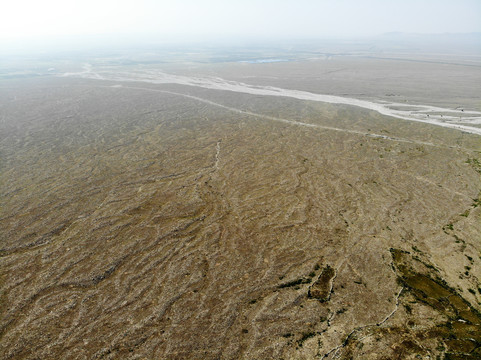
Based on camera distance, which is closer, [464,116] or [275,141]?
[275,141]

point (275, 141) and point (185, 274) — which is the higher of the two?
point (275, 141)

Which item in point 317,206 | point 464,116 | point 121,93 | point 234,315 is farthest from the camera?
point 121,93

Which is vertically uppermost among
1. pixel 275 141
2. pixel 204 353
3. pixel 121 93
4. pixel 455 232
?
pixel 121 93

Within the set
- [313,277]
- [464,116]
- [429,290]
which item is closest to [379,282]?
[429,290]

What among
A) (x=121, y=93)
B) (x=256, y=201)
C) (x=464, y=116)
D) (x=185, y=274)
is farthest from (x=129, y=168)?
(x=464, y=116)

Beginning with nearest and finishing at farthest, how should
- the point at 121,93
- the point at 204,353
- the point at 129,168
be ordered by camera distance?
the point at 204,353 → the point at 129,168 → the point at 121,93

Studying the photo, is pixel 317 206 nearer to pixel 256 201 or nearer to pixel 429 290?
pixel 256 201
